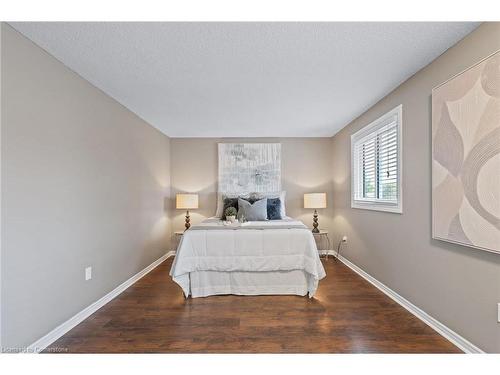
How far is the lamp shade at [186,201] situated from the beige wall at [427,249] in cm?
284

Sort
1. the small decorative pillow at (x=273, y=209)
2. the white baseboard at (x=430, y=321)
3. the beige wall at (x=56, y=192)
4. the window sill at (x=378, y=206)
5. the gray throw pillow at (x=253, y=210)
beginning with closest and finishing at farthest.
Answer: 1. the beige wall at (x=56, y=192)
2. the white baseboard at (x=430, y=321)
3. the window sill at (x=378, y=206)
4. the gray throw pillow at (x=253, y=210)
5. the small decorative pillow at (x=273, y=209)

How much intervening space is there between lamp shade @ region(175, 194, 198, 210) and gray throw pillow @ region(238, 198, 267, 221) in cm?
96

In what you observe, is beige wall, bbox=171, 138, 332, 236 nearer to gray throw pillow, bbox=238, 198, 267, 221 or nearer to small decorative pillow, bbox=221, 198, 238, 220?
small decorative pillow, bbox=221, 198, 238, 220

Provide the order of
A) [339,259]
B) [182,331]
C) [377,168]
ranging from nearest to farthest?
Result: 1. [182,331]
2. [377,168]
3. [339,259]

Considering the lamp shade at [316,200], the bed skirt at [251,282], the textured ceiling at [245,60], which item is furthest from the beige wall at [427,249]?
the lamp shade at [316,200]

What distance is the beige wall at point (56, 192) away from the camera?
5.48ft

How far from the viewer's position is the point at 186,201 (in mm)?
4586

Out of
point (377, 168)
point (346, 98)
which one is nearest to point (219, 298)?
point (377, 168)

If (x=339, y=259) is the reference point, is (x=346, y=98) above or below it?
above

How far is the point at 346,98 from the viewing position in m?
2.99

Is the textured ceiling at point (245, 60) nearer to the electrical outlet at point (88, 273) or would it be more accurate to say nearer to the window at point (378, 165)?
the window at point (378, 165)
